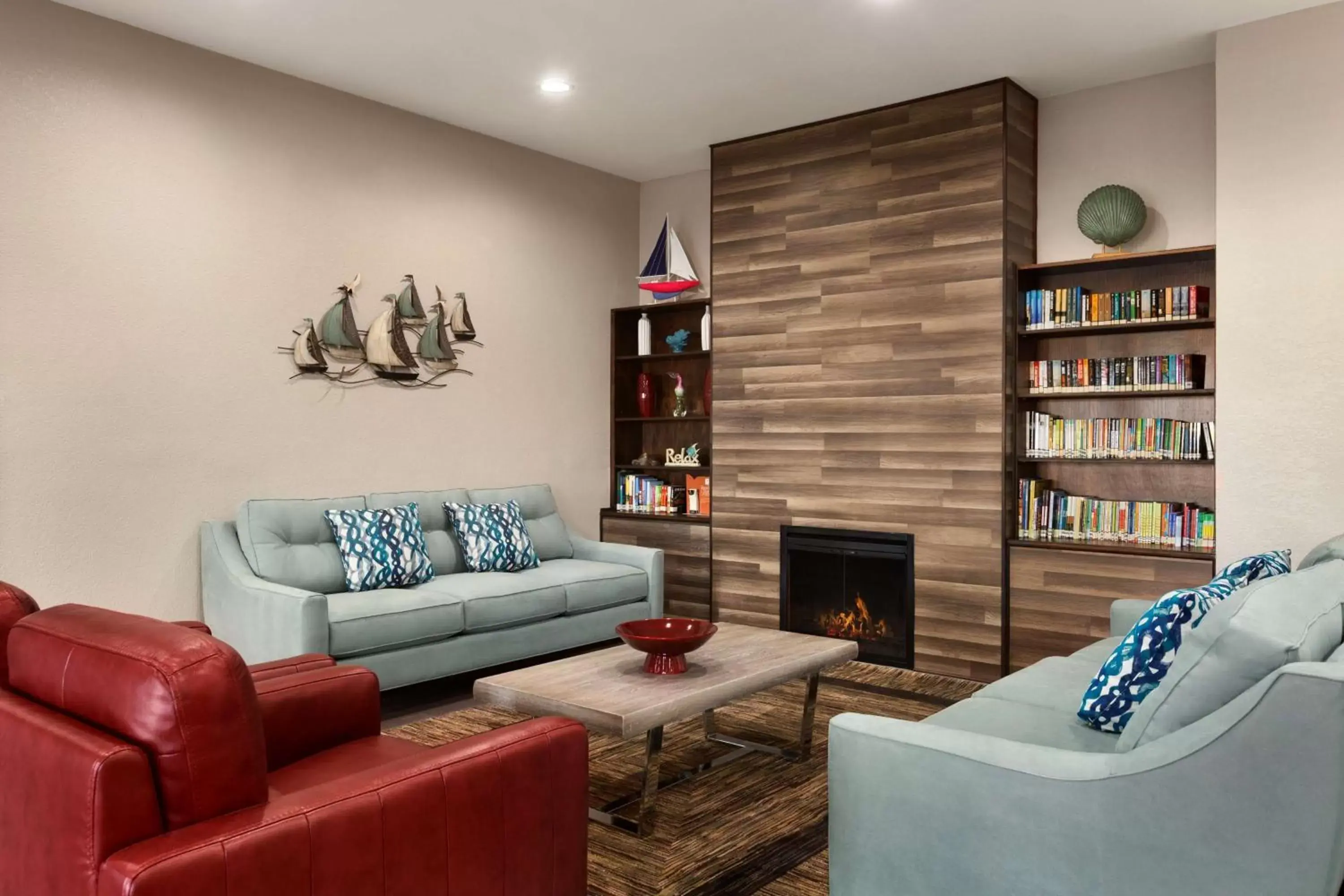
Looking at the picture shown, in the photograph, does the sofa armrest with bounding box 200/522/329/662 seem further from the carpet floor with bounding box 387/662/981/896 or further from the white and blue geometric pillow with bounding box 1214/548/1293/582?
the white and blue geometric pillow with bounding box 1214/548/1293/582

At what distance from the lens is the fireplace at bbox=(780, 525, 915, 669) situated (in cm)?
521

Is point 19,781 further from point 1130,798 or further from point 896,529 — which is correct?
point 896,529

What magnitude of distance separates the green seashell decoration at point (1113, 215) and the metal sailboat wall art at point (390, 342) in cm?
339

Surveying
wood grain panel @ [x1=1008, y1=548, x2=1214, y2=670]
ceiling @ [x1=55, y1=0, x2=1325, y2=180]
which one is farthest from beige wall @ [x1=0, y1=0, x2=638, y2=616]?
wood grain panel @ [x1=1008, y1=548, x2=1214, y2=670]

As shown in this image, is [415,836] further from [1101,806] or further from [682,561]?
[682,561]

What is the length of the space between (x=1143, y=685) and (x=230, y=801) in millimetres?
1987

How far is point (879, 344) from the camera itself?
5273 mm

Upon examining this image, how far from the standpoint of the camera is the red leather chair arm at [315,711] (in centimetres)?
234

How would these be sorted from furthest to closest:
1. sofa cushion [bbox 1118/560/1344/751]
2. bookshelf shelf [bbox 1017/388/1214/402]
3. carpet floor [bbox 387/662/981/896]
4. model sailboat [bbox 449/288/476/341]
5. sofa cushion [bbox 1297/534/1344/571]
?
model sailboat [bbox 449/288/476/341]
bookshelf shelf [bbox 1017/388/1214/402]
sofa cushion [bbox 1297/534/1344/571]
carpet floor [bbox 387/662/981/896]
sofa cushion [bbox 1118/560/1344/751]

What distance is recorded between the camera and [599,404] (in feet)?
21.8

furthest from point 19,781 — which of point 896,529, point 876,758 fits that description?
point 896,529

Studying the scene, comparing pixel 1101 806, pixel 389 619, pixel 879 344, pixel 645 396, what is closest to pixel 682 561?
pixel 645 396

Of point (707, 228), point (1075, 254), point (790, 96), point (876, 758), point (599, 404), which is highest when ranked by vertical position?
point (790, 96)

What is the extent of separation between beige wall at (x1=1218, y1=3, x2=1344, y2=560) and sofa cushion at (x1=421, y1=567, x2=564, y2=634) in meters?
3.13
